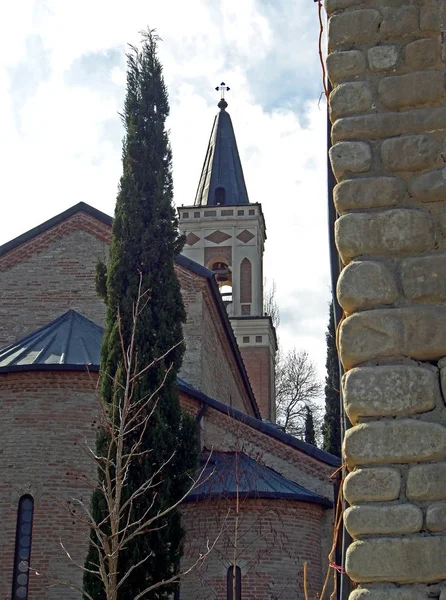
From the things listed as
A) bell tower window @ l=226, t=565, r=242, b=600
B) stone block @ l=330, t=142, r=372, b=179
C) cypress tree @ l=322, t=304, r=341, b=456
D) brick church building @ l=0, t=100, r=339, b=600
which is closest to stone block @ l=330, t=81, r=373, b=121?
stone block @ l=330, t=142, r=372, b=179

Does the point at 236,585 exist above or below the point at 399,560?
below

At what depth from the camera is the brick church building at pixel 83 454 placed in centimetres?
1274

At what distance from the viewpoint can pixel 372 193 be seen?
390cm

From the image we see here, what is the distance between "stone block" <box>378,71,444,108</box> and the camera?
3992mm

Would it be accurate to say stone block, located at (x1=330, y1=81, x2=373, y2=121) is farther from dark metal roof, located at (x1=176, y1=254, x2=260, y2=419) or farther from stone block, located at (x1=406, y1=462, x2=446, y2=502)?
dark metal roof, located at (x1=176, y1=254, x2=260, y2=419)

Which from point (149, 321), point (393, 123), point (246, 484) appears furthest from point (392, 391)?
point (246, 484)

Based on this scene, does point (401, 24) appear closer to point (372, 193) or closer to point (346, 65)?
point (346, 65)

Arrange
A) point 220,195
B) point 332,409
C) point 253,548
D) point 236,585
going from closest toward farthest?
point 236,585 → point 253,548 → point 332,409 → point 220,195

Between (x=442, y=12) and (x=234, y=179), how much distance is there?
27182mm

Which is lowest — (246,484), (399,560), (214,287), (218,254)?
(399,560)

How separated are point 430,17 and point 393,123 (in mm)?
573

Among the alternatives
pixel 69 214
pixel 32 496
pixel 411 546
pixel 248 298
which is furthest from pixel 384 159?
pixel 248 298

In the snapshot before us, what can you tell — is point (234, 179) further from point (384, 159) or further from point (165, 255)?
point (384, 159)

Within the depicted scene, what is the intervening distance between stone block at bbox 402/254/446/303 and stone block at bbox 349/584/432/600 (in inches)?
47.0
